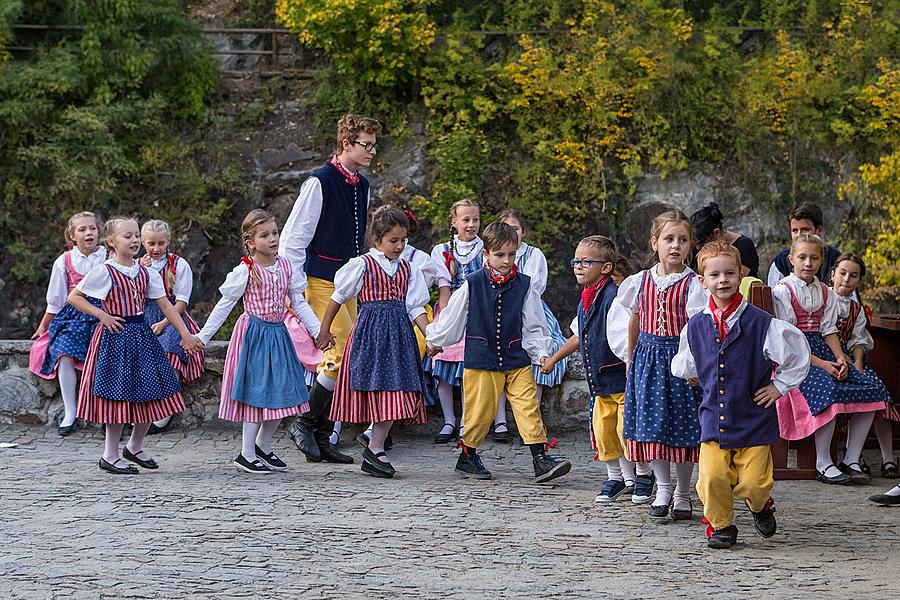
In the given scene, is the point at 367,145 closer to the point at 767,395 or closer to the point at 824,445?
the point at 767,395

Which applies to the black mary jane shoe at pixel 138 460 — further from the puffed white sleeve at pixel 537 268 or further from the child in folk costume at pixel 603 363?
the puffed white sleeve at pixel 537 268

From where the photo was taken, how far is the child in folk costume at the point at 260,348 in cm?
669

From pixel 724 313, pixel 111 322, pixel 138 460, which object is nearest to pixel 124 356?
pixel 111 322

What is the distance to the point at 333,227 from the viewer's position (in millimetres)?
7086

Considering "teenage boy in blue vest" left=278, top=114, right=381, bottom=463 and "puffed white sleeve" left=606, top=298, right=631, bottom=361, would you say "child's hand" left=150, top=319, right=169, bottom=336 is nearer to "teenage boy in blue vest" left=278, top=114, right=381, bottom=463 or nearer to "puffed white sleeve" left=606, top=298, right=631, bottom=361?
"teenage boy in blue vest" left=278, top=114, right=381, bottom=463

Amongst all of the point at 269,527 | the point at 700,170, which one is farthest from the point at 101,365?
the point at 700,170

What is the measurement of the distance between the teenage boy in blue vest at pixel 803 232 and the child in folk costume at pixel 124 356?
3.60 meters

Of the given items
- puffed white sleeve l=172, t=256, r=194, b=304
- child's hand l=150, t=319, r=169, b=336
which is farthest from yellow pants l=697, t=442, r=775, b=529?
puffed white sleeve l=172, t=256, r=194, b=304

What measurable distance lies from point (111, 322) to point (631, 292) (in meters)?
3.00

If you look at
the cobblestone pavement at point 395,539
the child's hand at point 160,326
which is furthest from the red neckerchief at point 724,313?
the child's hand at point 160,326

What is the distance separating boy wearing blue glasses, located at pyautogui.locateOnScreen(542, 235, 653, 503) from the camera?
6031 millimetres

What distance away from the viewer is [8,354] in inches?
332

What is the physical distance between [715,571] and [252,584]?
1822 mm

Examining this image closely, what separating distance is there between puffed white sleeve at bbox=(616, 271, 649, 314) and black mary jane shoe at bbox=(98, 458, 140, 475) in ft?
9.89
